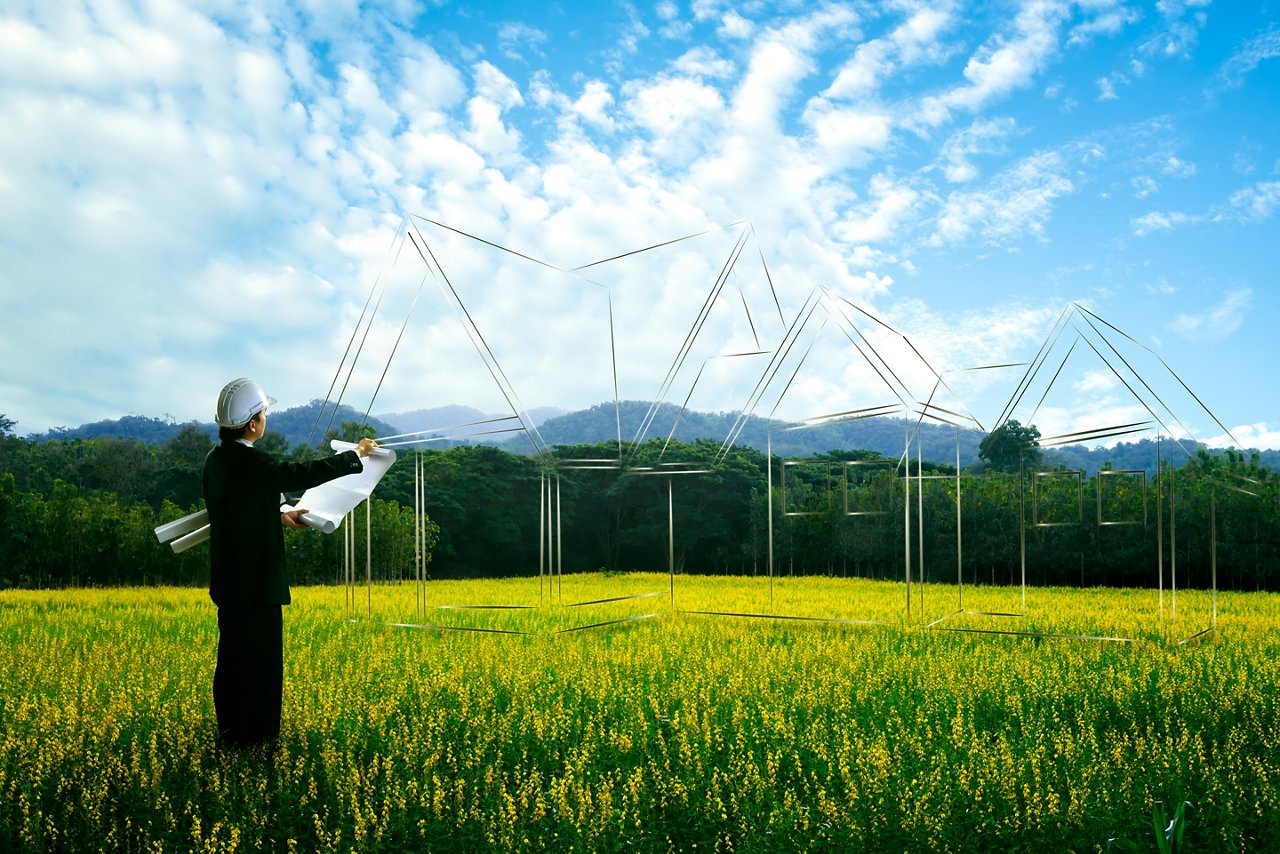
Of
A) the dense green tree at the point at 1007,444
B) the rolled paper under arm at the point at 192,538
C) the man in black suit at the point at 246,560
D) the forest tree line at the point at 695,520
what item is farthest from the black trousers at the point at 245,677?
the dense green tree at the point at 1007,444

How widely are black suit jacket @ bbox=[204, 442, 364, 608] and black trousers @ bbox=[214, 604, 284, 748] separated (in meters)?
0.12

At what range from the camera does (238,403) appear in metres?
6.26

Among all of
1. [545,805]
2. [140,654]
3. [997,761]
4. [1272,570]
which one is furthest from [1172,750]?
[1272,570]

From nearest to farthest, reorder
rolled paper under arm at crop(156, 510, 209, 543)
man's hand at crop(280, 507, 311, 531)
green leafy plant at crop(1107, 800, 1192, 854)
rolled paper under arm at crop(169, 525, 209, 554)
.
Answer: green leafy plant at crop(1107, 800, 1192, 854) < rolled paper under arm at crop(169, 525, 209, 554) < rolled paper under arm at crop(156, 510, 209, 543) < man's hand at crop(280, 507, 311, 531)

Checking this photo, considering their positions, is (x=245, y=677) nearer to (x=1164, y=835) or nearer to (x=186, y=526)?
(x=186, y=526)

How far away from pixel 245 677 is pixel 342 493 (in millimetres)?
1478

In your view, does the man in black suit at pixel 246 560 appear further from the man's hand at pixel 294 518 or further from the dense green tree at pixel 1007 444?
the dense green tree at pixel 1007 444

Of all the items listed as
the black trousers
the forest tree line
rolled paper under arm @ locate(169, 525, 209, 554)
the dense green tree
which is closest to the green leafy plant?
the black trousers

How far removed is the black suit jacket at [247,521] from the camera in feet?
20.3

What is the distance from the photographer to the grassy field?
4914mm

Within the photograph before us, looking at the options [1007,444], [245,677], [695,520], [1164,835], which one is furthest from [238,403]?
[695,520]

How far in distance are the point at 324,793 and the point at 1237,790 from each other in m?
5.47

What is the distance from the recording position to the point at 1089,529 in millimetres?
20984

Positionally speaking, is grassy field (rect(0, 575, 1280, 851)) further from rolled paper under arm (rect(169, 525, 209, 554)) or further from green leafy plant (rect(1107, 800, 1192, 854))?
rolled paper under arm (rect(169, 525, 209, 554))
